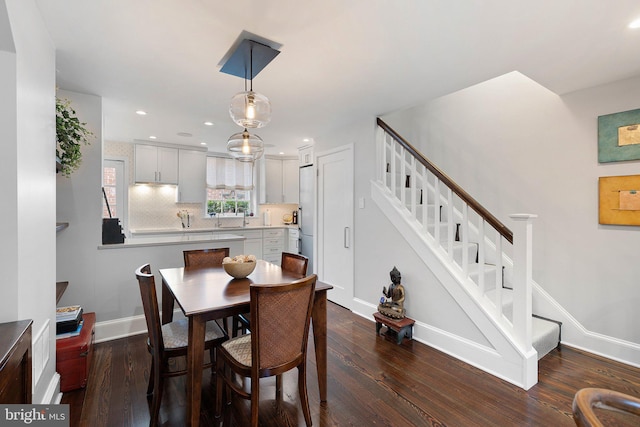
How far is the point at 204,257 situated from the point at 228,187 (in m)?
3.46

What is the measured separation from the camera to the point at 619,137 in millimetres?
2430

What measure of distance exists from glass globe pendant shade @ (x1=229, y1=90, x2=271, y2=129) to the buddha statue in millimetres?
2014

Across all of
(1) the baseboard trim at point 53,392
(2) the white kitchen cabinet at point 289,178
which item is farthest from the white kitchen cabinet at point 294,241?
(1) the baseboard trim at point 53,392

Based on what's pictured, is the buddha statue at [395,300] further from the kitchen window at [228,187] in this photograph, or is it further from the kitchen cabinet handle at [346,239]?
the kitchen window at [228,187]

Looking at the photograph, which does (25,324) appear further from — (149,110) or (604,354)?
(604,354)

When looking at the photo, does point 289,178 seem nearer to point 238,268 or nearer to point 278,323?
point 238,268

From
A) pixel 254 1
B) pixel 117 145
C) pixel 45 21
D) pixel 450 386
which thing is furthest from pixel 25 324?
pixel 117 145

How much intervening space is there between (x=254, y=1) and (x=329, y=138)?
2660mm

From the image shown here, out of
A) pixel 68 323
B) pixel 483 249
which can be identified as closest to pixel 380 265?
pixel 483 249

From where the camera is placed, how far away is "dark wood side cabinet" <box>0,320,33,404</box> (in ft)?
3.34

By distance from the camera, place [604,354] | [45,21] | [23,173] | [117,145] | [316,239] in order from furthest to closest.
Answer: [117,145] < [316,239] < [604,354] < [45,21] < [23,173]

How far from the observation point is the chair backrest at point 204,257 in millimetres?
2754

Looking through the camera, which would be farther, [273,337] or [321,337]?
[321,337]

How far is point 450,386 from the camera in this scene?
2.12 meters
